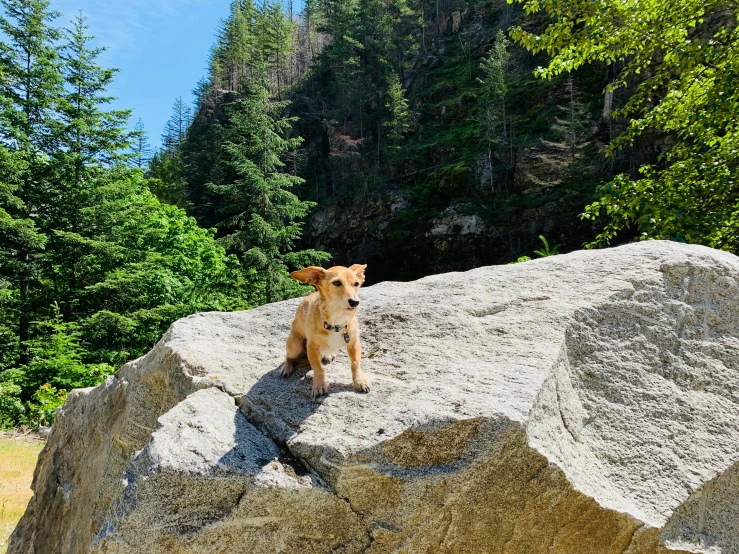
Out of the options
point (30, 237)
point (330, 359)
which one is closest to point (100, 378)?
point (30, 237)

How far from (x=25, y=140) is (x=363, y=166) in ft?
103

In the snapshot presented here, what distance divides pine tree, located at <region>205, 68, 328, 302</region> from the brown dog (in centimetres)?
1902

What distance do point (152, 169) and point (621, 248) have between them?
6308 cm

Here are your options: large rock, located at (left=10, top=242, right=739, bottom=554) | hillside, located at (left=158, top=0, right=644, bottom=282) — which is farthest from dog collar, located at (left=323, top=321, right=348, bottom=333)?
hillside, located at (left=158, top=0, right=644, bottom=282)

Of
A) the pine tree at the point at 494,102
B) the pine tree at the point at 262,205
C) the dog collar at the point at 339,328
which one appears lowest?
the dog collar at the point at 339,328

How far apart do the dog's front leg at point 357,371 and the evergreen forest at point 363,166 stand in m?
5.92

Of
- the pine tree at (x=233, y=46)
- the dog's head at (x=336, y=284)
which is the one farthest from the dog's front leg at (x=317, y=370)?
the pine tree at (x=233, y=46)

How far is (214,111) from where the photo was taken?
63.8m

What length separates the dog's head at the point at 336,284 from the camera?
3.58 m

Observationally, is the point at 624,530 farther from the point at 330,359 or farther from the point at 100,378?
the point at 100,378

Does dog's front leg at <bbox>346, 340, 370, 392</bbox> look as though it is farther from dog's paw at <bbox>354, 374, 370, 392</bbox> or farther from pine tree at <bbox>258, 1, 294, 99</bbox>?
pine tree at <bbox>258, 1, 294, 99</bbox>

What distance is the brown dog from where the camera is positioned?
3602 mm

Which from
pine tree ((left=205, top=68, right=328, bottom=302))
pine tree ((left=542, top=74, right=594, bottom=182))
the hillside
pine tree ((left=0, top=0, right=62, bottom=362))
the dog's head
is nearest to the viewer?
the dog's head

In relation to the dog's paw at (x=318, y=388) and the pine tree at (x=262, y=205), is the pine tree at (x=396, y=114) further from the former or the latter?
the dog's paw at (x=318, y=388)
